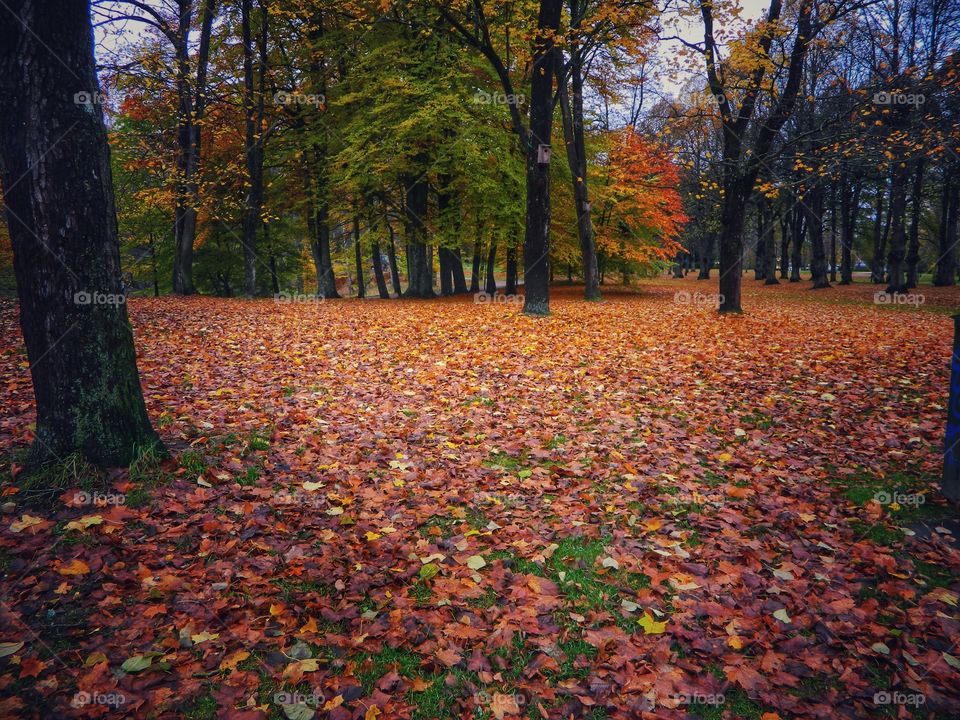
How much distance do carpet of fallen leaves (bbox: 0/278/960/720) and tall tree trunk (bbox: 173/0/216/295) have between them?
12541mm

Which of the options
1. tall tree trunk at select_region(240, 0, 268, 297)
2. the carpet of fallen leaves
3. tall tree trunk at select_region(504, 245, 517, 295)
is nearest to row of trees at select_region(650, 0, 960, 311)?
the carpet of fallen leaves

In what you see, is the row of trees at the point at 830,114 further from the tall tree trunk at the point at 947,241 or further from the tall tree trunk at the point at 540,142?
the tall tree trunk at the point at 540,142

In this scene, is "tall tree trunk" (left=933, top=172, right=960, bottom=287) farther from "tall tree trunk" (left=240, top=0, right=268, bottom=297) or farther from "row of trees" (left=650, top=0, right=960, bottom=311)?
"tall tree trunk" (left=240, top=0, right=268, bottom=297)

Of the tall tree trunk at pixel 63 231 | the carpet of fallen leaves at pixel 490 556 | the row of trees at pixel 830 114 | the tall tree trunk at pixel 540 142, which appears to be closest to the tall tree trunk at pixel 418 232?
the tall tree trunk at pixel 540 142

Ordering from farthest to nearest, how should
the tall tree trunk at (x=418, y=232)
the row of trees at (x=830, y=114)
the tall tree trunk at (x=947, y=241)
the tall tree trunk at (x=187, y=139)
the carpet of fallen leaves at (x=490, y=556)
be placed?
→ the tall tree trunk at (x=947, y=241) < the tall tree trunk at (x=418, y=232) < the tall tree trunk at (x=187, y=139) < the row of trees at (x=830, y=114) < the carpet of fallen leaves at (x=490, y=556)

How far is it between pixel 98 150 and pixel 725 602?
20.3ft

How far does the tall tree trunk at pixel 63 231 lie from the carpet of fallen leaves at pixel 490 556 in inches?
26.7

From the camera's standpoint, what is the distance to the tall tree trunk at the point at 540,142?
13.3m

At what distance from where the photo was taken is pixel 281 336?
11.1 metres

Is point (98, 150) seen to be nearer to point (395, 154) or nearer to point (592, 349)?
point (592, 349)

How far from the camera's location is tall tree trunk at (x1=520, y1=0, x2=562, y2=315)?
13305mm

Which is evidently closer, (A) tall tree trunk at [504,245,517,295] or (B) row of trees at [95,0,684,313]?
(B) row of trees at [95,0,684,313]

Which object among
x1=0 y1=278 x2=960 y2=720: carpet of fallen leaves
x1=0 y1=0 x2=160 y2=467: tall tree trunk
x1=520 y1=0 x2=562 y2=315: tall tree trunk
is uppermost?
x1=520 y1=0 x2=562 y2=315: tall tree trunk

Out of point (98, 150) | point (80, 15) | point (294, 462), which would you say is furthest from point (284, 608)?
point (80, 15)
